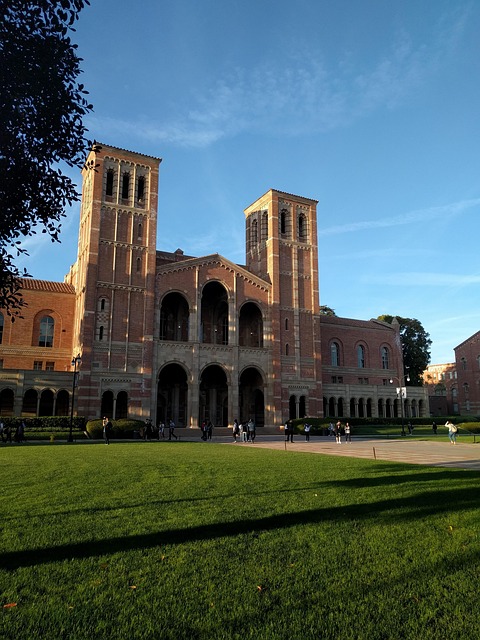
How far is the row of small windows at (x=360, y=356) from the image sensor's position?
6247 cm

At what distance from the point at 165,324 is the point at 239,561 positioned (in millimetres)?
46295

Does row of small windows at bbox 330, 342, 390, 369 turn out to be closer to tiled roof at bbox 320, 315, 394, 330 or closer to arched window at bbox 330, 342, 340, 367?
arched window at bbox 330, 342, 340, 367

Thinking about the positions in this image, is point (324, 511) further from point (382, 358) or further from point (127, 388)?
point (382, 358)

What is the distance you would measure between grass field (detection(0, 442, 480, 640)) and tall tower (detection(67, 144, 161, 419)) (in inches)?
1272

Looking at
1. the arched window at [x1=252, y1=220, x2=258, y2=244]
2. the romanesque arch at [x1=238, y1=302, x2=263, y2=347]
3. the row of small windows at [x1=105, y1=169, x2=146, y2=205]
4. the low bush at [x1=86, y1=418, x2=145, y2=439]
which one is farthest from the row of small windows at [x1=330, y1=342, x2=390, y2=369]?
the low bush at [x1=86, y1=418, x2=145, y2=439]

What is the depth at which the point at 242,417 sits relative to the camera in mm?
53250

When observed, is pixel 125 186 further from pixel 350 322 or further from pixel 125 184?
pixel 350 322

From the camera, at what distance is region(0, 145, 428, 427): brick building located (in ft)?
139

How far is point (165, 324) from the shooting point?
168 feet

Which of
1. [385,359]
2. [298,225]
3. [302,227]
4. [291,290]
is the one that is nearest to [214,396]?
[291,290]

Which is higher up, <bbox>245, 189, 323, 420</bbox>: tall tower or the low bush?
<bbox>245, 189, 323, 420</bbox>: tall tower

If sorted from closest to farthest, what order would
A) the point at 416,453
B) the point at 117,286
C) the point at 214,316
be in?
the point at 416,453 → the point at 117,286 → the point at 214,316

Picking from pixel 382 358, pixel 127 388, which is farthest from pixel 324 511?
pixel 382 358

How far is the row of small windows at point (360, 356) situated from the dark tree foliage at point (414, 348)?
10.7 metres
